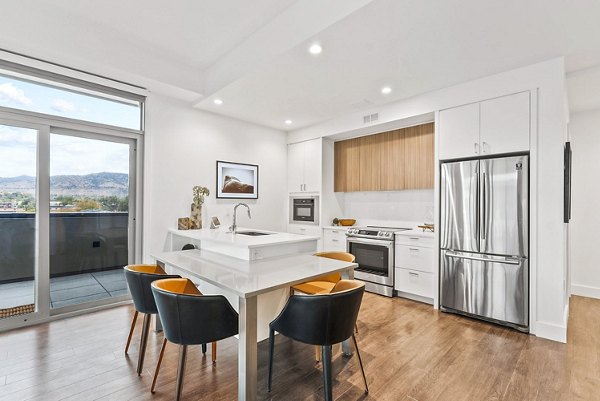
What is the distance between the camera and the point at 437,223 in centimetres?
379

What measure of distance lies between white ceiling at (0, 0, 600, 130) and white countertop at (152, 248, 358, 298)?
201cm

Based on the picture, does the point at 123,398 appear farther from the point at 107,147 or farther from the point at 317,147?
the point at 317,147

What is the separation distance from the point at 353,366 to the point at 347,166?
3.58 m

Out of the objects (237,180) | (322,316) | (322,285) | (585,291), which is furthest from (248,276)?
(585,291)

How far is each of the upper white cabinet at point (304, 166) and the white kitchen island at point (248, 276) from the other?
2645 millimetres

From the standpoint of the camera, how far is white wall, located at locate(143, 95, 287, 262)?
4117 millimetres

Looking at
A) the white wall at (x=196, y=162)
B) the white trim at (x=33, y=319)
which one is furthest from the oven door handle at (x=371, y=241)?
the white trim at (x=33, y=319)

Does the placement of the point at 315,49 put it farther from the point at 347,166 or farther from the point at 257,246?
the point at 347,166

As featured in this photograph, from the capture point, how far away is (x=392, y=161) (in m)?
4.71

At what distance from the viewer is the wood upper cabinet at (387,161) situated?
14.2ft

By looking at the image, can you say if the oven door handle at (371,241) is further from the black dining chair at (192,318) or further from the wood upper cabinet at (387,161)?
the black dining chair at (192,318)

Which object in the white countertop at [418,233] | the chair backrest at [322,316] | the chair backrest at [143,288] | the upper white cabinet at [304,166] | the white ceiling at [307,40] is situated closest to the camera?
the chair backrest at [322,316]

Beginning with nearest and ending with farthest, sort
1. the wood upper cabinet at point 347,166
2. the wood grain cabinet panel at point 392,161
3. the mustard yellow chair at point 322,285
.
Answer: the mustard yellow chair at point 322,285 < the wood grain cabinet panel at point 392,161 < the wood upper cabinet at point 347,166

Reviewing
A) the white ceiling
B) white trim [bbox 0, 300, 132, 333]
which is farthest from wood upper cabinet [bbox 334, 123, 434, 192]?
white trim [bbox 0, 300, 132, 333]
